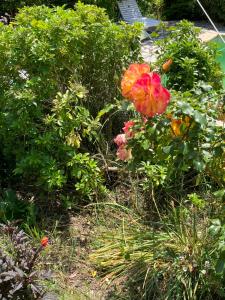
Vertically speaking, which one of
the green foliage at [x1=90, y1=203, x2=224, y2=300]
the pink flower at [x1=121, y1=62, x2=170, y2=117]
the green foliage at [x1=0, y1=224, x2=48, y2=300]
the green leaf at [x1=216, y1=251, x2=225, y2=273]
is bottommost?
the green foliage at [x1=90, y1=203, x2=224, y2=300]

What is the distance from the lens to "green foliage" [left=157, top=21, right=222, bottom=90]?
3.77 metres

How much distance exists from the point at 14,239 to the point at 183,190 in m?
1.32

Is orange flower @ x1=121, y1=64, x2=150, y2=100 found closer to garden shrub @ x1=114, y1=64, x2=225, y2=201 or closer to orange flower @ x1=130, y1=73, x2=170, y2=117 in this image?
garden shrub @ x1=114, y1=64, x2=225, y2=201

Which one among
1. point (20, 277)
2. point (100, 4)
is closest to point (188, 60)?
point (20, 277)

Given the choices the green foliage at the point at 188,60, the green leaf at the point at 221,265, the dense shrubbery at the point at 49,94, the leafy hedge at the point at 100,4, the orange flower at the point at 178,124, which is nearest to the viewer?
the green leaf at the point at 221,265

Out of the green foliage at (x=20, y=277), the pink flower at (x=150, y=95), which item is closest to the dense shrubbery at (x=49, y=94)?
the green foliage at (x=20, y=277)

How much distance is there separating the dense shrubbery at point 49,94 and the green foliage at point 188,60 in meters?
0.44

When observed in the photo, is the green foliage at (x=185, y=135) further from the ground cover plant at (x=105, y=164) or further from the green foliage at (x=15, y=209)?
the green foliage at (x=15, y=209)

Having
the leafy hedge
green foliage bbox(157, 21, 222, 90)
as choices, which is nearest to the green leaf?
green foliage bbox(157, 21, 222, 90)

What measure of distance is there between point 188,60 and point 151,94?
4.92 ft

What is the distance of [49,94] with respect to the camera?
3.54 meters

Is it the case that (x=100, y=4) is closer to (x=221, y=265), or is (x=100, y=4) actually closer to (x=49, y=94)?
(x=49, y=94)

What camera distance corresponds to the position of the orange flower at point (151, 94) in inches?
90.8

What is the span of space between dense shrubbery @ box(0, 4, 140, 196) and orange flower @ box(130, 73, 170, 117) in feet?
3.88
